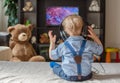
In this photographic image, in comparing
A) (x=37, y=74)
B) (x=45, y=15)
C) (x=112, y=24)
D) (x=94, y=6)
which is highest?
(x=94, y=6)

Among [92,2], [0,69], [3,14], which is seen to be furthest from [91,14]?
[0,69]

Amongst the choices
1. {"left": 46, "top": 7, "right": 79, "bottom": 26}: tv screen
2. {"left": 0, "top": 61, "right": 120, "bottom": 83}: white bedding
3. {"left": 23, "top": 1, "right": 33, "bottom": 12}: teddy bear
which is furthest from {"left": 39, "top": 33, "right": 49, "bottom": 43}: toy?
{"left": 0, "top": 61, "right": 120, "bottom": 83}: white bedding

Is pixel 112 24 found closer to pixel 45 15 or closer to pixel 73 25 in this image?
pixel 45 15

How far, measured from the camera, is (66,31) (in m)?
1.50

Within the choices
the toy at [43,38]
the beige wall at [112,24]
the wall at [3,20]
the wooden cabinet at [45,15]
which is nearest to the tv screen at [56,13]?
the wooden cabinet at [45,15]

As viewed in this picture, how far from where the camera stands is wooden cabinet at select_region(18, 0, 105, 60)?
14.6ft

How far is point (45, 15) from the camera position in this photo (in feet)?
15.0

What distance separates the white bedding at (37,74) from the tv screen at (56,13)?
2637mm

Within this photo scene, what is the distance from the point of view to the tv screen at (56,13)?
446 cm

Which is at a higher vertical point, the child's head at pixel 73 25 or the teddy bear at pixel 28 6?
the teddy bear at pixel 28 6

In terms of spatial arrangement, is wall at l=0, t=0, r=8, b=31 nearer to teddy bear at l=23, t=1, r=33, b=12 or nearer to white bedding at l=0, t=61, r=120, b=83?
teddy bear at l=23, t=1, r=33, b=12

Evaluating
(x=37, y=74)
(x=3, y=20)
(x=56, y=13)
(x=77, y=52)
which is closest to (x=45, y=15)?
(x=56, y=13)

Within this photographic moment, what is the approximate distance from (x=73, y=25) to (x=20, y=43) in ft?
8.46

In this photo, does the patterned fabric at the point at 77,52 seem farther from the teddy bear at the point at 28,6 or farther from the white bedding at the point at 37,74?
the teddy bear at the point at 28,6
